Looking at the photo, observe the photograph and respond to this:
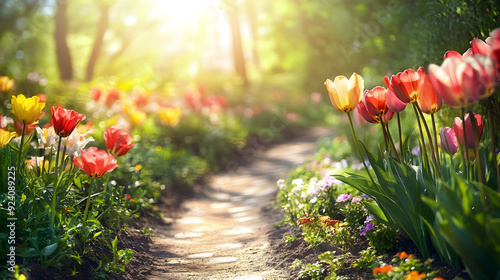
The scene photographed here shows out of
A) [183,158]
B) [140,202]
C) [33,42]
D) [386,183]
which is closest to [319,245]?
[386,183]

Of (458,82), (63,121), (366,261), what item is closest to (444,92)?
(458,82)

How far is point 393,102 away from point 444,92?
583mm

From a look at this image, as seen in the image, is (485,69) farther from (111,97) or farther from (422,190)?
(111,97)

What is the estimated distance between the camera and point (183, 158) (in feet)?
23.7

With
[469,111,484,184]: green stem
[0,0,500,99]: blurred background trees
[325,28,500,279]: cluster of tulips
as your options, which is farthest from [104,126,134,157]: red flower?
[0,0,500,99]: blurred background trees

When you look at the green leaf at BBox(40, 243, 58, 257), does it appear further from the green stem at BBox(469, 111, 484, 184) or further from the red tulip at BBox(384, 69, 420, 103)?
the green stem at BBox(469, 111, 484, 184)

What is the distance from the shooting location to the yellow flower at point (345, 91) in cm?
292

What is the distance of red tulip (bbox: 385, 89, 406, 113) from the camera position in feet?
9.32

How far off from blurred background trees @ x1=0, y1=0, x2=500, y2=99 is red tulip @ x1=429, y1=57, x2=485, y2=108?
77.0 inches

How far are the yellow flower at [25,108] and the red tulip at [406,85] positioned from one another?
227 centimetres

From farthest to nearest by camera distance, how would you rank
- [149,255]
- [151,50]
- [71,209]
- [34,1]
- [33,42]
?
[151,50] < [33,42] < [34,1] < [149,255] < [71,209]

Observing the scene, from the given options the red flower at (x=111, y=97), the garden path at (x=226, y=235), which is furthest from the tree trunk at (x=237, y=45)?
the garden path at (x=226, y=235)

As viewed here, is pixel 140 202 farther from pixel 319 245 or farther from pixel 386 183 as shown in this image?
pixel 386 183

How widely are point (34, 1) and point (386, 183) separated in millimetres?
22792
